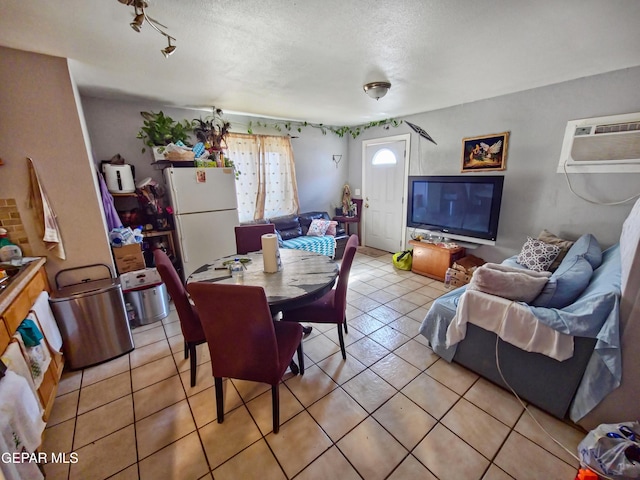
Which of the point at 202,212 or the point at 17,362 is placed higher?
the point at 202,212

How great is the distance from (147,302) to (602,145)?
4.83 meters

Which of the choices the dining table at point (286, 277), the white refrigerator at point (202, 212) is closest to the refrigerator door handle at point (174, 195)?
the white refrigerator at point (202, 212)

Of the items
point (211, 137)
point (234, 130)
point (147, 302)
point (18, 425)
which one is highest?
point (234, 130)

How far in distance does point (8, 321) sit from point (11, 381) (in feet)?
1.18

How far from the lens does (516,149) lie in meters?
3.06

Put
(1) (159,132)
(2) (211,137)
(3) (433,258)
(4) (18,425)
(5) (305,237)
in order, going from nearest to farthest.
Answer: (4) (18,425)
(1) (159,132)
(2) (211,137)
(3) (433,258)
(5) (305,237)

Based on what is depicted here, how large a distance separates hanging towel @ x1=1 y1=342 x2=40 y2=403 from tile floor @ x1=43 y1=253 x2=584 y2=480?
454 mm

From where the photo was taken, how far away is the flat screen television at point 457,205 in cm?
313

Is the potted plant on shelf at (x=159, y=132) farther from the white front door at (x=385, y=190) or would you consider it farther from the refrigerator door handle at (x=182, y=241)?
the white front door at (x=385, y=190)

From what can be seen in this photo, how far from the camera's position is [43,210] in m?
1.96

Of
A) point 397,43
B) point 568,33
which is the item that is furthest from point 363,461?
point 568,33

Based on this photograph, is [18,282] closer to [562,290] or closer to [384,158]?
[562,290]

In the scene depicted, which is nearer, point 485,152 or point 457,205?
point 485,152

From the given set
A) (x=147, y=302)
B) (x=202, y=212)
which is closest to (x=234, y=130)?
(x=202, y=212)
